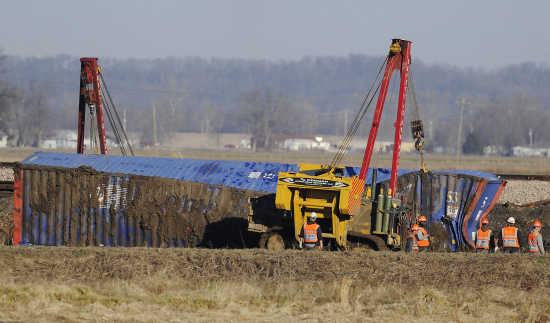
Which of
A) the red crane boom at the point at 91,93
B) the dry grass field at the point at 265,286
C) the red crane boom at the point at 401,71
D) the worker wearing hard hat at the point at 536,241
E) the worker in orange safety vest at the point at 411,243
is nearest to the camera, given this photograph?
the dry grass field at the point at 265,286

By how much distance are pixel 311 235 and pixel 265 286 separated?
4101mm

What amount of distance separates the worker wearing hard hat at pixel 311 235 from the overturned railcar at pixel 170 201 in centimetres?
248

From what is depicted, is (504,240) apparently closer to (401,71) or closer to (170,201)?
(401,71)

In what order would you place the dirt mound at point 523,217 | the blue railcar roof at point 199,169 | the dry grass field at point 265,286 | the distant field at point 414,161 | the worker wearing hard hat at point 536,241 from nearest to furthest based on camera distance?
the dry grass field at point 265,286
the worker wearing hard hat at point 536,241
the blue railcar roof at point 199,169
the dirt mound at point 523,217
the distant field at point 414,161

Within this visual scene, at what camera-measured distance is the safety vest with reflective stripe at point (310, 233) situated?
18.0 metres

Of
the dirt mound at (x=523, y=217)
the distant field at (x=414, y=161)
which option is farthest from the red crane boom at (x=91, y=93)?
the distant field at (x=414, y=161)

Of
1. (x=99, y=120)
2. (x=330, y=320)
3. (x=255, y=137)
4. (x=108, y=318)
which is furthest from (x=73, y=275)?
(x=255, y=137)

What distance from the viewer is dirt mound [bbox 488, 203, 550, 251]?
2503 cm

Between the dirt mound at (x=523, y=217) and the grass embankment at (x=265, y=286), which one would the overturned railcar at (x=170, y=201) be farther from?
the grass embankment at (x=265, y=286)

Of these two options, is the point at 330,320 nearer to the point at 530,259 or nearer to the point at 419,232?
the point at 530,259

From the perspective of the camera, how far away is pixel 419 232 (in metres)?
19.2

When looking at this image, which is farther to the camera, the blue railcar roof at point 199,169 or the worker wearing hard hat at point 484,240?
the blue railcar roof at point 199,169

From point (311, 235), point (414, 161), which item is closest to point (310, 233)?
point (311, 235)

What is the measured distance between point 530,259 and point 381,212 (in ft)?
13.1
